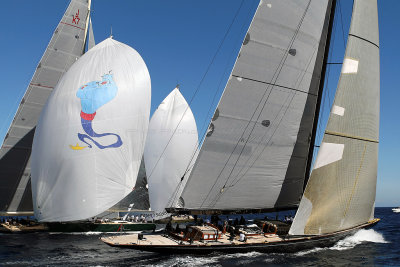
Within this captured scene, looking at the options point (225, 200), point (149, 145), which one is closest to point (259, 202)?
point (225, 200)

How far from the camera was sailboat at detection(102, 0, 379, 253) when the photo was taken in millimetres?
18859

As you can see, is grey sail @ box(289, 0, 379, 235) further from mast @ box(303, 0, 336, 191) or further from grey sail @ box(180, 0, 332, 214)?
grey sail @ box(180, 0, 332, 214)

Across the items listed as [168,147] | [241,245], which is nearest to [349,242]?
[241,245]

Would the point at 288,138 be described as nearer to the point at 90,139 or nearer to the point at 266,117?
the point at 266,117

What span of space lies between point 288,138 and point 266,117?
1.90 metres

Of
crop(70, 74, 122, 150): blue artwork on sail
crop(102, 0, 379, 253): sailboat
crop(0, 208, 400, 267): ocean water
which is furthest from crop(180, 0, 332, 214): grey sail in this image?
crop(70, 74, 122, 150): blue artwork on sail

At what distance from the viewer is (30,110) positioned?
29.5 meters

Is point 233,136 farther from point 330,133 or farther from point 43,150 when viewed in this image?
point 43,150

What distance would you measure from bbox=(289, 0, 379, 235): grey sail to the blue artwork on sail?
43.1ft

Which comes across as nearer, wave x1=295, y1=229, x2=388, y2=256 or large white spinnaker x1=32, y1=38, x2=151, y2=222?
wave x1=295, y1=229, x2=388, y2=256

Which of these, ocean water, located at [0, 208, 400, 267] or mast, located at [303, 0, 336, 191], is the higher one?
mast, located at [303, 0, 336, 191]

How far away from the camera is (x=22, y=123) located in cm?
2914

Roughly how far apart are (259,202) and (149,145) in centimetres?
1831

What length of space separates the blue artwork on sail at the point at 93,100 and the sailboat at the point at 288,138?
8.32 meters
